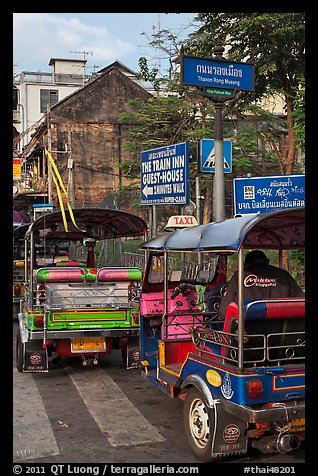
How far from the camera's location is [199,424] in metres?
4.99

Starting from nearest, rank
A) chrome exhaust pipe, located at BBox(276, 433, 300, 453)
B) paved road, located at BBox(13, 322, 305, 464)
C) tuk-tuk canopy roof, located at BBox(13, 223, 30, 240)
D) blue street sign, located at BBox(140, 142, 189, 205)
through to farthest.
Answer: chrome exhaust pipe, located at BBox(276, 433, 300, 453) → paved road, located at BBox(13, 322, 305, 464) → blue street sign, located at BBox(140, 142, 189, 205) → tuk-tuk canopy roof, located at BBox(13, 223, 30, 240)

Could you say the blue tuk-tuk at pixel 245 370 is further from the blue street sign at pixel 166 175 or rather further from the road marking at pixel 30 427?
the blue street sign at pixel 166 175

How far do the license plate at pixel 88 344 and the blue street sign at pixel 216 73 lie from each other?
13.1ft

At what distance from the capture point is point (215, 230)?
16.8 feet

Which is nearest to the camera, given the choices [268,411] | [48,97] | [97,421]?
[268,411]

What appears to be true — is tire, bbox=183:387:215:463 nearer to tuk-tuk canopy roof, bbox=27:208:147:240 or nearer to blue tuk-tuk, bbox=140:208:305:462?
blue tuk-tuk, bbox=140:208:305:462

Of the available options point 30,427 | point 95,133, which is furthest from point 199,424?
point 95,133

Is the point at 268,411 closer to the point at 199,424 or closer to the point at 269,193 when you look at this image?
the point at 199,424

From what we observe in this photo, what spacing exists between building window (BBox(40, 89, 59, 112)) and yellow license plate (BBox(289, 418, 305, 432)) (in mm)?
37479

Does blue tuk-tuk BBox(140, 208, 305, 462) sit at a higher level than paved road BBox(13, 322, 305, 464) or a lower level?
higher

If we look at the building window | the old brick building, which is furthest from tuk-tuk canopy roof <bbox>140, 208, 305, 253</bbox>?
Result: the building window

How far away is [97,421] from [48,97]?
119 ft

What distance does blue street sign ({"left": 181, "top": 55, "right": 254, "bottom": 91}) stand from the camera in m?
8.16

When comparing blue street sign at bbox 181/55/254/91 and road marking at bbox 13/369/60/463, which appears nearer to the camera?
road marking at bbox 13/369/60/463
